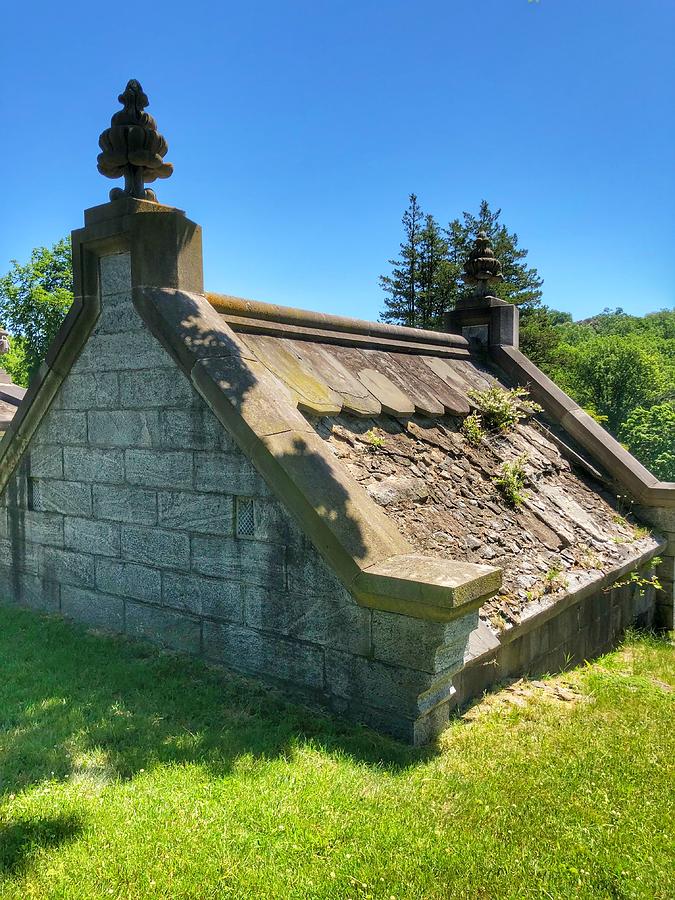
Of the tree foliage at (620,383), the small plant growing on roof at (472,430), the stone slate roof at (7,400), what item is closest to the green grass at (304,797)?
the small plant growing on roof at (472,430)

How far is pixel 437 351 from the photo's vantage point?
877 cm

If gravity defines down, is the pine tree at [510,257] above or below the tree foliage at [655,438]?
above

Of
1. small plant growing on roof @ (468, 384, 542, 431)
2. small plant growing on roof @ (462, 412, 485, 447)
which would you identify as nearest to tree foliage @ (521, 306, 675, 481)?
small plant growing on roof @ (468, 384, 542, 431)

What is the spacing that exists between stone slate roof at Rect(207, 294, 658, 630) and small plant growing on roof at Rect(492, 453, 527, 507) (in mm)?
86

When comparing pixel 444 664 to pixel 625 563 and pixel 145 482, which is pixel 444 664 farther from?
pixel 625 563

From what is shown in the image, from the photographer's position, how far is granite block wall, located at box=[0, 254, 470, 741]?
400 cm

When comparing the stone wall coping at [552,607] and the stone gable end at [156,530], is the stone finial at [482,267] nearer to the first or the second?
the stone wall coping at [552,607]

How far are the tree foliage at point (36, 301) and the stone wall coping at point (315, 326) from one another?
105 feet

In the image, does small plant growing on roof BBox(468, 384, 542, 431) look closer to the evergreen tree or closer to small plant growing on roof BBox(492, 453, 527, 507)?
small plant growing on roof BBox(492, 453, 527, 507)

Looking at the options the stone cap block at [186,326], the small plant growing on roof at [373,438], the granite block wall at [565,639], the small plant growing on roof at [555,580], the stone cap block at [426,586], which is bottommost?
the granite block wall at [565,639]

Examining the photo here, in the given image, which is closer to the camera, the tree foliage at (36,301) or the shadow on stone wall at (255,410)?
the shadow on stone wall at (255,410)

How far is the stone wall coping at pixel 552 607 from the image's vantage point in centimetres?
449

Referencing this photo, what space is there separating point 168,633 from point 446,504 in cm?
255

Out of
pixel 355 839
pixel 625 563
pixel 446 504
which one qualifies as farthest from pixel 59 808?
pixel 625 563
